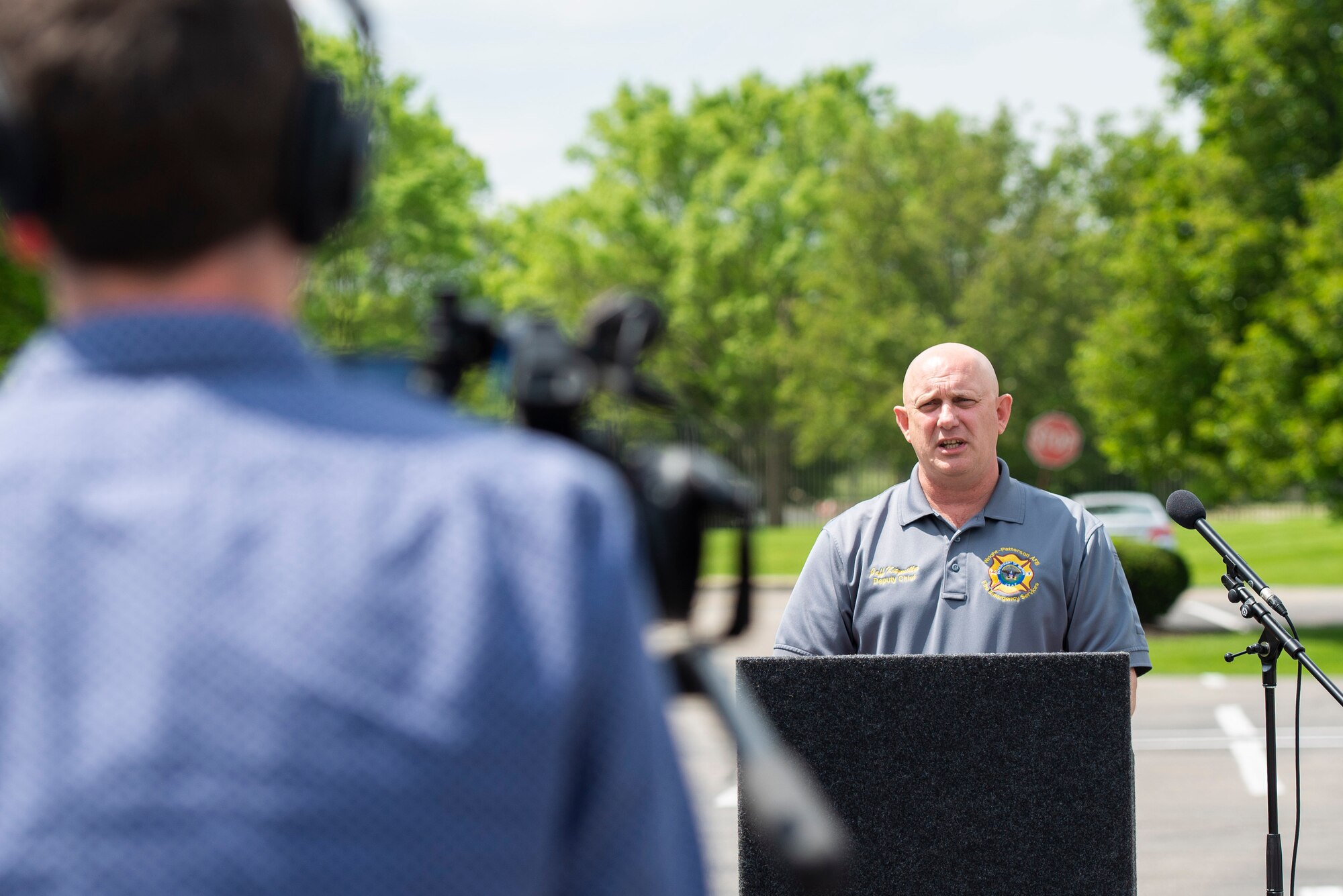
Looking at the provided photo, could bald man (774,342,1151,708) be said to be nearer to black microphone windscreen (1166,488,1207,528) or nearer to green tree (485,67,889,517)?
black microphone windscreen (1166,488,1207,528)

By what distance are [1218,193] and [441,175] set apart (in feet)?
75.0

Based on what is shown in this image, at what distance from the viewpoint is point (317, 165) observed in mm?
1156

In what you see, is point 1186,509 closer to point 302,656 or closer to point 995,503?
point 995,503

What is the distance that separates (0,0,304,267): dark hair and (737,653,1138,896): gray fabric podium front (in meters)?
2.79

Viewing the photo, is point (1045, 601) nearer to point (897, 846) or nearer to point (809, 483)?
point (897, 846)

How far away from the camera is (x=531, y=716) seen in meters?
1.02

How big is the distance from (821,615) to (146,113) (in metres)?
3.50

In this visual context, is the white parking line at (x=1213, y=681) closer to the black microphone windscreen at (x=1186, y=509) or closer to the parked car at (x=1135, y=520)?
the black microphone windscreen at (x=1186, y=509)

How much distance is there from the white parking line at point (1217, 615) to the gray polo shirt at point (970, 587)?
15397mm

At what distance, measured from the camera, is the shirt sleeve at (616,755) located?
1046 millimetres

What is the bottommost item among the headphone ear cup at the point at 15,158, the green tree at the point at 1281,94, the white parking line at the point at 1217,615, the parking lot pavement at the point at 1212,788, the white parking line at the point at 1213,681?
the parking lot pavement at the point at 1212,788

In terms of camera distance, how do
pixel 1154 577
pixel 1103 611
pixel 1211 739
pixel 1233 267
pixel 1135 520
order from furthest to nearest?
1. pixel 1135 520
2. pixel 1154 577
3. pixel 1233 267
4. pixel 1211 739
5. pixel 1103 611

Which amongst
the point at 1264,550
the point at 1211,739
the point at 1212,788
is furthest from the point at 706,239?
the point at 1212,788

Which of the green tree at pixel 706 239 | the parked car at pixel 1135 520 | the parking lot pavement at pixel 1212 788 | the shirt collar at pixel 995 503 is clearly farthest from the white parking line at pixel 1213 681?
the green tree at pixel 706 239
